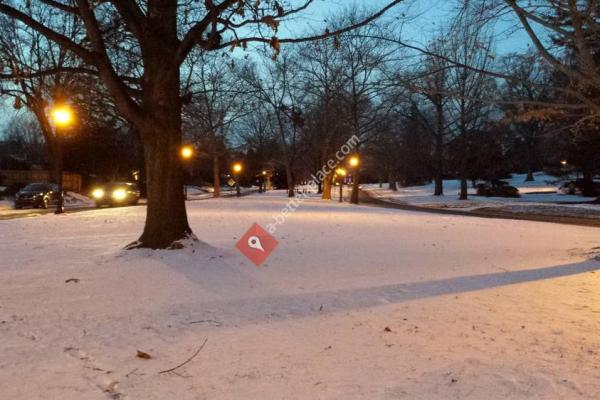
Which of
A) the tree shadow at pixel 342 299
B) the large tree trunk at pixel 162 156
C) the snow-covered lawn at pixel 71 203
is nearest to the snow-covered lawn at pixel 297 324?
the tree shadow at pixel 342 299

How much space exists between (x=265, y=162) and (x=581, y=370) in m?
58.0

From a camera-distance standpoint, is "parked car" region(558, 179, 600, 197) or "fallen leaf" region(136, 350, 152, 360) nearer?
"fallen leaf" region(136, 350, 152, 360)

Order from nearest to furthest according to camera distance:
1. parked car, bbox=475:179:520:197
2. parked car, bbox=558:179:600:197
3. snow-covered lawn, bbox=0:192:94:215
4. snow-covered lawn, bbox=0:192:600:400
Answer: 1. snow-covered lawn, bbox=0:192:600:400
2. snow-covered lawn, bbox=0:192:94:215
3. parked car, bbox=558:179:600:197
4. parked car, bbox=475:179:520:197

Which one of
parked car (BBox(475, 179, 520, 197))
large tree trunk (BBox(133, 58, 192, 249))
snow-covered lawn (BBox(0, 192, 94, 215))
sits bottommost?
snow-covered lawn (BBox(0, 192, 94, 215))

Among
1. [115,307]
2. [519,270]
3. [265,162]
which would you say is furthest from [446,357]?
[265,162]

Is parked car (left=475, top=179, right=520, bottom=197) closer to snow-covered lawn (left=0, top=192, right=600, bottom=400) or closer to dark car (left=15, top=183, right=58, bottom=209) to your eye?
snow-covered lawn (left=0, top=192, right=600, bottom=400)

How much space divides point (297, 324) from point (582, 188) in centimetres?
4188

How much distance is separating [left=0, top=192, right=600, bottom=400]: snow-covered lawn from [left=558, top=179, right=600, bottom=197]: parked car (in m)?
34.9

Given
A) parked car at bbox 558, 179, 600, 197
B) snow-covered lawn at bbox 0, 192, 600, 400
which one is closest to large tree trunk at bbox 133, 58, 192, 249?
snow-covered lawn at bbox 0, 192, 600, 400

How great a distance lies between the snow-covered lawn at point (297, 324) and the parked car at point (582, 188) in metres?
34.9

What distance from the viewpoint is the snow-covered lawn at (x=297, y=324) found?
3.30 m

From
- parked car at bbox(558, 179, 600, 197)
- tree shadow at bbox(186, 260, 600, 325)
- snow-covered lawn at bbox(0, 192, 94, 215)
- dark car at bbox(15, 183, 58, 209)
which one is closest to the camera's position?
tree shadow at bbox(186, 260, 600, 325)

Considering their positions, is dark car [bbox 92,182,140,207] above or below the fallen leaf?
above

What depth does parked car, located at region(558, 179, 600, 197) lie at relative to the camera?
38344 millimetres
